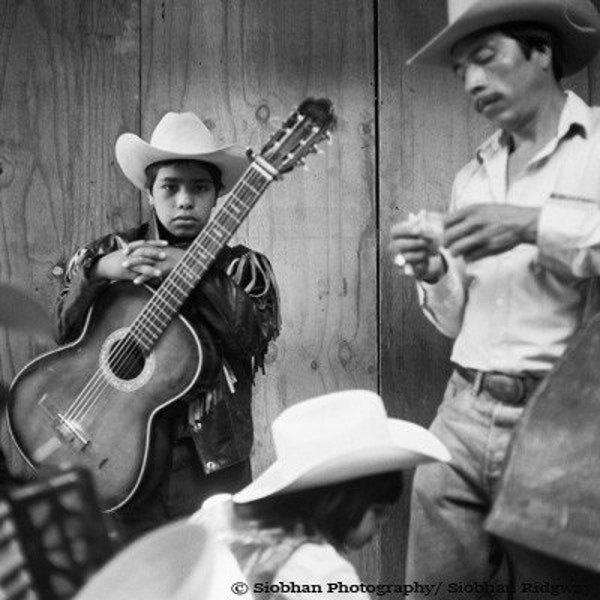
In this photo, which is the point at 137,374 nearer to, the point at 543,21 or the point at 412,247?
the point at 412,247

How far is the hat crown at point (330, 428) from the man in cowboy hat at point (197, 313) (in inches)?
23.3

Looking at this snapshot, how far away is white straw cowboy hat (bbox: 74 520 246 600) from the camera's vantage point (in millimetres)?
469

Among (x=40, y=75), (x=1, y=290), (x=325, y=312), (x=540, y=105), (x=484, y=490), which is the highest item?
(x=40, y=75)

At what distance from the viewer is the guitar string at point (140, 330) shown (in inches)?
80.0

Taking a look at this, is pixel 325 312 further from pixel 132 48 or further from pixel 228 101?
pixel 132 48

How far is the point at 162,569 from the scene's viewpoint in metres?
0.48

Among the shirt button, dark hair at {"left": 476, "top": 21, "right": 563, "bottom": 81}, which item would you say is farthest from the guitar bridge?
dark hair at {"left": 476, "top": 21, "right": 563, "bottom": 81}

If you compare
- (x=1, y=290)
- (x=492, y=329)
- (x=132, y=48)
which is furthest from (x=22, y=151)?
(x=1, y=290)

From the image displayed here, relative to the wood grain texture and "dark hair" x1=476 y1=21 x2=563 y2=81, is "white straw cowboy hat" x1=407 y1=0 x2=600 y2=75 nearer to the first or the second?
"dark hair" x1=476 y1=21 x2=563 y2=81

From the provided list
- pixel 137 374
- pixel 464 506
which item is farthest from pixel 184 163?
pixel 464 506

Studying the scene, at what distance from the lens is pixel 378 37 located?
2.70 metres

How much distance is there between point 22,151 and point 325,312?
1008mm

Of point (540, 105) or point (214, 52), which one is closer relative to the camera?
point (540, 105)

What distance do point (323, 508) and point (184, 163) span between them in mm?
1151
